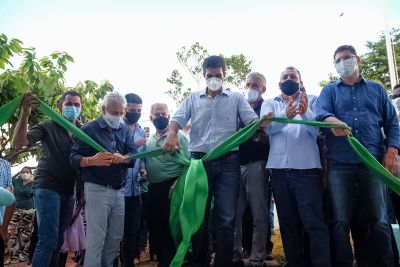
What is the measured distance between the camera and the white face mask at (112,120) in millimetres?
3407

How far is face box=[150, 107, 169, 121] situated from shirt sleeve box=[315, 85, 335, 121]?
1.88 meters

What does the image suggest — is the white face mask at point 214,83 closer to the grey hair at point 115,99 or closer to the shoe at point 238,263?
the grey hair at point 115,99

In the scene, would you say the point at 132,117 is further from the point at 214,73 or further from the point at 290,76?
the point at 290,76

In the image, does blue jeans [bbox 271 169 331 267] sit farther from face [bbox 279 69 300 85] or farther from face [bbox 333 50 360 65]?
face [bbox 333 50 360 65]

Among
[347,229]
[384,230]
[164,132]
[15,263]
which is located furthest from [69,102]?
[15,263]

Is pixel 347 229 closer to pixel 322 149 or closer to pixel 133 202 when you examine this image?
pixel 322 149

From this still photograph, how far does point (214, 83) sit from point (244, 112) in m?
0.42

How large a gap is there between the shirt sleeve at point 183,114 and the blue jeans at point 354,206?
150 cm

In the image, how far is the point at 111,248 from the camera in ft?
10.6

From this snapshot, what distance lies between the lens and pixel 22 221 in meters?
6.77

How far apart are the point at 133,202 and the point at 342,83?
2742 millimetres

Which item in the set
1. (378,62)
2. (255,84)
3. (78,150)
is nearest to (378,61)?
(378,62)

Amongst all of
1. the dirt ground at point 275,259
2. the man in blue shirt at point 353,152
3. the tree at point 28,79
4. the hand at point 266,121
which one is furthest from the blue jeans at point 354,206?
the tree at point 28,79

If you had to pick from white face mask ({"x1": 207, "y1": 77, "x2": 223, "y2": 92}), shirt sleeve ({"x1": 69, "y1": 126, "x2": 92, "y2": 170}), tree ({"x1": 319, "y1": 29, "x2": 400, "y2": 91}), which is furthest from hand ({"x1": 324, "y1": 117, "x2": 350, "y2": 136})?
tree ({"x1": 319, "y1": 29, "x2": 400, "y2": 91})
